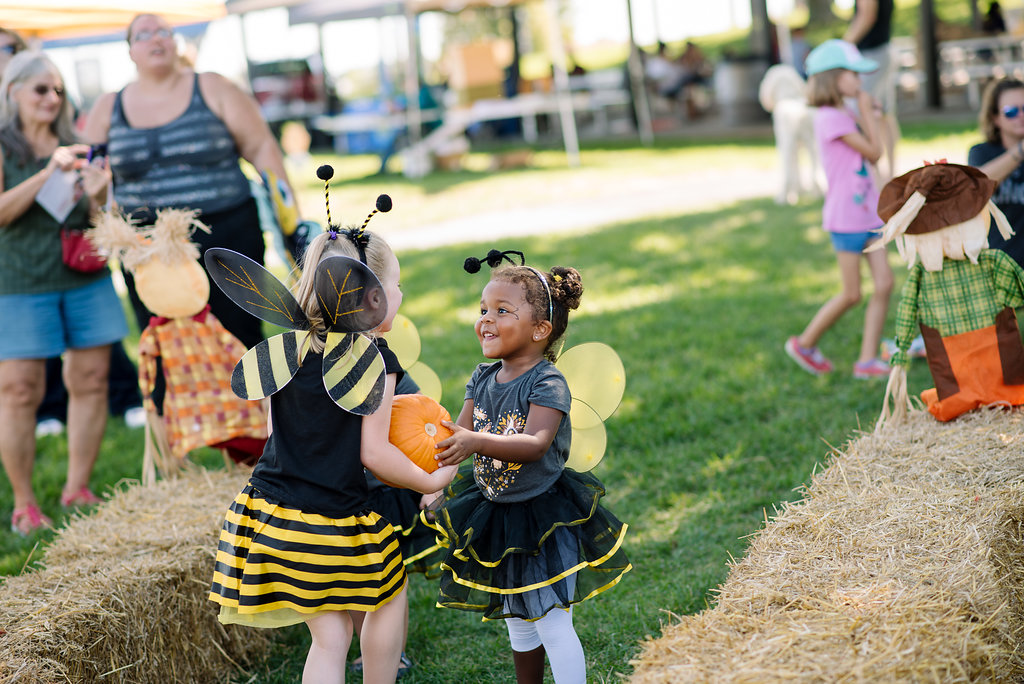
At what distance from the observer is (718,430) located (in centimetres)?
495

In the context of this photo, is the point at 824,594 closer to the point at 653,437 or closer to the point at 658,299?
the point at 653,437

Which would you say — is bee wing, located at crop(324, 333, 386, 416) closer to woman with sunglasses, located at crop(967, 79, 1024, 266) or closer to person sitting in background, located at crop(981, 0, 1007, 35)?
woman with sunglasses, located at crop(967, 79, 1024, 266)

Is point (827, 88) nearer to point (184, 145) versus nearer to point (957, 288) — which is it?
point (957, 288)

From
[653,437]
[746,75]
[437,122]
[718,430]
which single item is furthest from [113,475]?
[746,75]

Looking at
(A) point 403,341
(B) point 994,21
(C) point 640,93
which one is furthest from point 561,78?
(A) point 403,341

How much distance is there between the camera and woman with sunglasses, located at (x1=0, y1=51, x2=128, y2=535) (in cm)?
443

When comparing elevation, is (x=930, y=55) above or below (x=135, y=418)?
above

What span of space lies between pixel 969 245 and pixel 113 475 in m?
4.39

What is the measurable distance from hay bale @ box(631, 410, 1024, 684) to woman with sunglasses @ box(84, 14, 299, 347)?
281 cm

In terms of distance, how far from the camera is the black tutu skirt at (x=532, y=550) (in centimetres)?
259

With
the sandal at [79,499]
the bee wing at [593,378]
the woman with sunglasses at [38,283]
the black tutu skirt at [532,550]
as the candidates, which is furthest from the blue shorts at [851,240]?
the sandal at [79,499]

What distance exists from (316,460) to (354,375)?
0.88ft

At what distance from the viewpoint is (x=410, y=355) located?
10.4 feet

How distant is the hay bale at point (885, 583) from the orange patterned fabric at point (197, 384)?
2181mm
